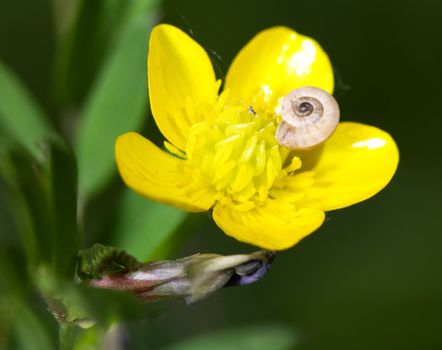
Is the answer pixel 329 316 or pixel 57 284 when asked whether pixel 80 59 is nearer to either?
pixel 57 284

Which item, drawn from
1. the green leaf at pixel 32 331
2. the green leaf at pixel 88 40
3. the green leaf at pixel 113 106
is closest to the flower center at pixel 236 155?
the green leaf at pixel 113 106

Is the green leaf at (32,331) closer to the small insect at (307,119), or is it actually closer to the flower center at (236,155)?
the flower center at (236,155)

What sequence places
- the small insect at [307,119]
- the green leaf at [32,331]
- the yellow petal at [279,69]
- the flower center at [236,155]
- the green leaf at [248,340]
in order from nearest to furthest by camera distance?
the green leaf at [32,331], the small insect at [307,119], the flower center at [236,155], the yellow petal at [279,69], the green leaf at [248,340]

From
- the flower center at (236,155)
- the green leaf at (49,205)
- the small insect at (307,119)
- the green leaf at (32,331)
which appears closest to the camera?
the green leaf at (49,205)

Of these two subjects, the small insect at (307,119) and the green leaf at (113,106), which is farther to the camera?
the green leaf at (113,106)

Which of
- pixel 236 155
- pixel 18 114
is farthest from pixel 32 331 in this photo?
pixel 18 114

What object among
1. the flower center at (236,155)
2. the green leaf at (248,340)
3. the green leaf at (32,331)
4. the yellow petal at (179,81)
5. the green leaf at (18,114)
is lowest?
the green leaf at (248,340)

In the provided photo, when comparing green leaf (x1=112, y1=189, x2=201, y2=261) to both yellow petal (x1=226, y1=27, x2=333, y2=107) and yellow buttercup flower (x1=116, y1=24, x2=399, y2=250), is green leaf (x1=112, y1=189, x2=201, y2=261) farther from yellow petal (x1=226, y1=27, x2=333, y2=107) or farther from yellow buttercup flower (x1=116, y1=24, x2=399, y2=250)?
yellow petal (x1=226, y1=27, x2=333, y2=107)
